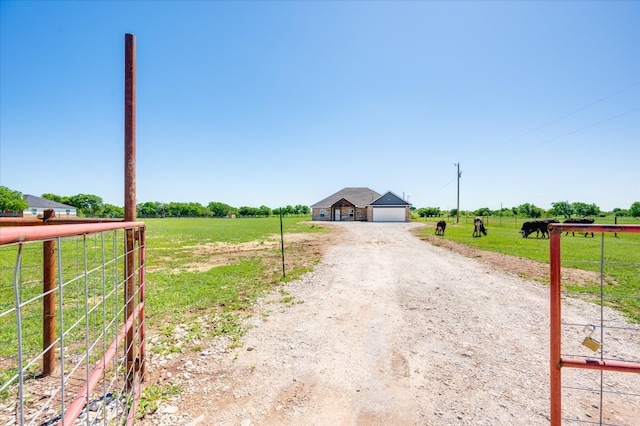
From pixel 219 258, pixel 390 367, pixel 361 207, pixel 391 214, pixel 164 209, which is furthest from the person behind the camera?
pixel 164 209

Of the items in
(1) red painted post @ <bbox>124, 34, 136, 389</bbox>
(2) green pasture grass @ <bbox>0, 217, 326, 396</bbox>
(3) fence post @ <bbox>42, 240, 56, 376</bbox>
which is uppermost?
(1) red painted post @ <bbox>124, 34, 136, 389</bbox>

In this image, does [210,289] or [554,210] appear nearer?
[210,289]

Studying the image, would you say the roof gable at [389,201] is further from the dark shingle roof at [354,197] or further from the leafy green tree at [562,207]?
the leafy green tree at [562,207]

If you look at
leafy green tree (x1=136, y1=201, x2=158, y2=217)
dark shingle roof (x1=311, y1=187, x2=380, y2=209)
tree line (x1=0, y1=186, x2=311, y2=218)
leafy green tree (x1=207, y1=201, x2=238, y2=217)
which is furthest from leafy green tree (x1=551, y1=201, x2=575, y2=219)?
leafy green tree (x1=136, y1=201, x2=158, y2=217)

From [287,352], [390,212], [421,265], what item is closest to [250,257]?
[421,265]

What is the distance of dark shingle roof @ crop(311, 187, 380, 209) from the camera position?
46.3 meters

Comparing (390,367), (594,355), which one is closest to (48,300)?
(390,367)

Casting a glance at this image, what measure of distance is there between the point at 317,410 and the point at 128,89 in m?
3.89

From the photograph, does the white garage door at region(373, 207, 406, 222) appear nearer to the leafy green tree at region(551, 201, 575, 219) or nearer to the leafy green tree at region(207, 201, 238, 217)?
the leafy green tree at region(551, 201, 575, 219)

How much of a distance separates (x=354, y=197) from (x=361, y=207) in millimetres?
3375

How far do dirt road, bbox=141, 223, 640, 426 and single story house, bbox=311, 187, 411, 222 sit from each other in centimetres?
3475

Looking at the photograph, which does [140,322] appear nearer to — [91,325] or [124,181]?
[124,181]

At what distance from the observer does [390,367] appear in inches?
144

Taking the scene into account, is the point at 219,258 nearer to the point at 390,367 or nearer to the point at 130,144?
the point at 130,144
